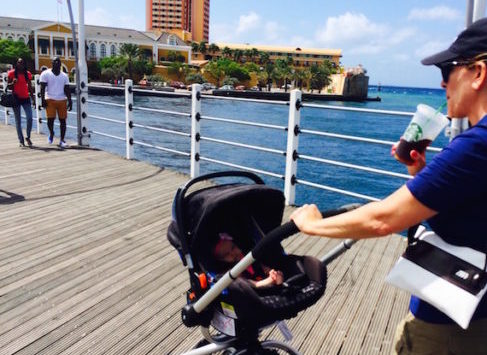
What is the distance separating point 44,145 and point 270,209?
7.98 meters

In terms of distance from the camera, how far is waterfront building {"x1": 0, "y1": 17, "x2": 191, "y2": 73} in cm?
8181

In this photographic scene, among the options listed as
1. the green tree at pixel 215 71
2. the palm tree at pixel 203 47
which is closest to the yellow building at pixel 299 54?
the palm tree at pixel 203 47

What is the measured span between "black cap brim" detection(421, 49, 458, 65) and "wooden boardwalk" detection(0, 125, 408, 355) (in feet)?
5.85

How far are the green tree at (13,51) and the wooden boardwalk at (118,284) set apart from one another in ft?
266

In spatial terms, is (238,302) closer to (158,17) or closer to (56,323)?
(56,323)

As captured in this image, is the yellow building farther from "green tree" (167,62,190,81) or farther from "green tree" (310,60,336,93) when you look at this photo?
"green tree" (167,62,190,81)

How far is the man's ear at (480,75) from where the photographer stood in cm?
112

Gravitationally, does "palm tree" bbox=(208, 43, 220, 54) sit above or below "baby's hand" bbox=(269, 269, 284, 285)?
above

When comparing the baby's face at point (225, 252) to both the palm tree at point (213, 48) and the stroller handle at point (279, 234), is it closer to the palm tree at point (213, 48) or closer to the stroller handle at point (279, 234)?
the stroller handle at point (279, 234)

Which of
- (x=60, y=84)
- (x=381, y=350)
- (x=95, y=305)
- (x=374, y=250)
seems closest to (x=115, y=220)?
(x=95, y=305)

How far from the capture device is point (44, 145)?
29.2ft

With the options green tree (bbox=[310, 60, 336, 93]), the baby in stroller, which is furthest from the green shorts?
green tree (bbox=[310, 60, 336, 93])

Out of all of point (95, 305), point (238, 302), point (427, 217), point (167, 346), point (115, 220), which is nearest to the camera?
point (427, 217)

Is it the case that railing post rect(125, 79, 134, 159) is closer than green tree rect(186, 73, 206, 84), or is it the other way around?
railing post rect(125, 79, 134, 159)
